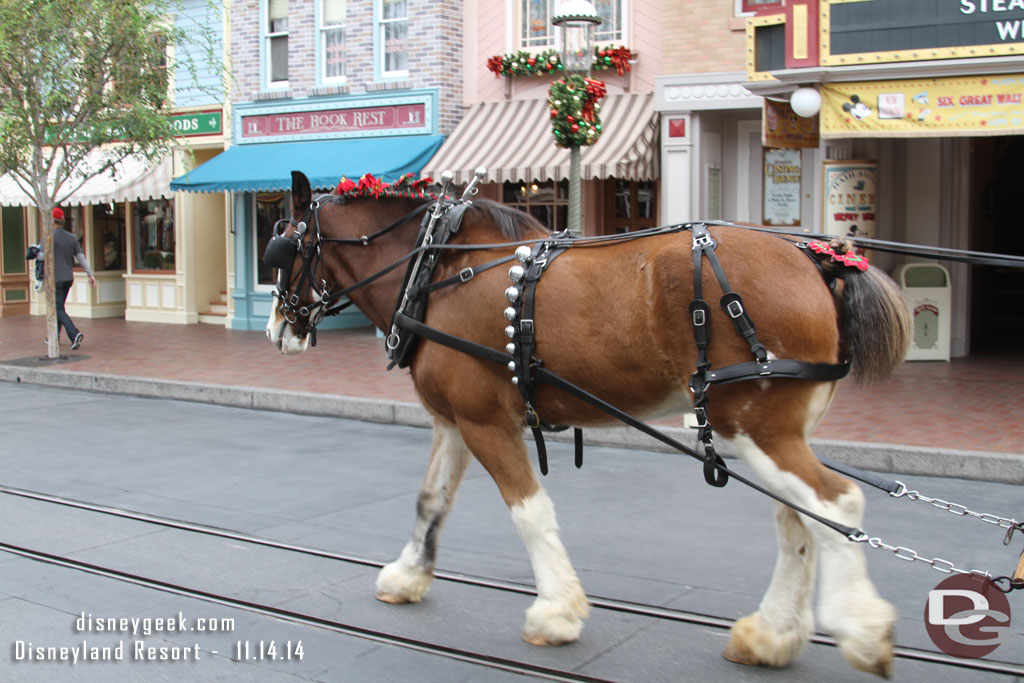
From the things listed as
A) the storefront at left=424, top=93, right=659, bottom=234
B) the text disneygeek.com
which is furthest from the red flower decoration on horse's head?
the storefront at left=424, top=93, right=659, bottom=234

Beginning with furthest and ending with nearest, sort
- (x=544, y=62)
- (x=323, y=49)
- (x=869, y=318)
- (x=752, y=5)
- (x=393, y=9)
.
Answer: (x=323, y=49)
(x=393, y=9)
(x=544, y=62)
(x=752, y=5)
(x=869, y=318)

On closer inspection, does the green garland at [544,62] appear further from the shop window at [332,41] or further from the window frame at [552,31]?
the shop window at [332,41]

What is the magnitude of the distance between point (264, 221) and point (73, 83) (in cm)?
530

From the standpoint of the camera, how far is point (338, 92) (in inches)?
696

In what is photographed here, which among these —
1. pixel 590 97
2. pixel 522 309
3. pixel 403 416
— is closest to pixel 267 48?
pixel 590 97

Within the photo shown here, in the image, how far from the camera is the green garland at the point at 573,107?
10.1 meters

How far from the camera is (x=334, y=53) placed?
58.9 ft

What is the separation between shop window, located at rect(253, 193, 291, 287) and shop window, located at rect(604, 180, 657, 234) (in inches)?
256

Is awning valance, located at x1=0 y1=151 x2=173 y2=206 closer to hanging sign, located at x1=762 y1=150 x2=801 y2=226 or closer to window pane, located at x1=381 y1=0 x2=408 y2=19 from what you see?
window pane, located at x1=381 y1=0 x2=408 y2=19

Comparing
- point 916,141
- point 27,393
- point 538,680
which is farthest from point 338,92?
point 538,680

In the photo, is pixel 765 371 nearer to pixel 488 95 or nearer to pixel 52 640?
pixel 52 640

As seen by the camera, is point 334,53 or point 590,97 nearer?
point 590,97

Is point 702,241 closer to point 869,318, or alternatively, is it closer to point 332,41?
point 869,318

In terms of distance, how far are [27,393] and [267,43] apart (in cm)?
872
